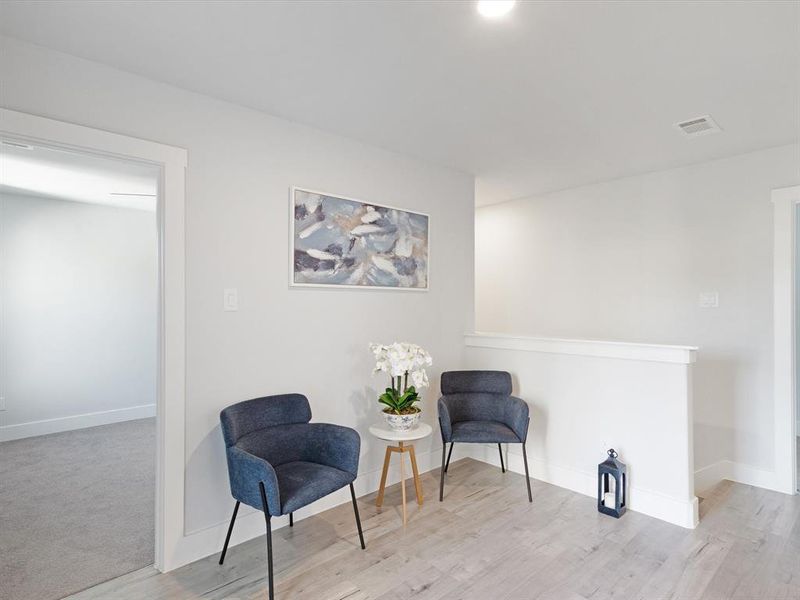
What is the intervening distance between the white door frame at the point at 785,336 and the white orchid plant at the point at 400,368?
101 inches

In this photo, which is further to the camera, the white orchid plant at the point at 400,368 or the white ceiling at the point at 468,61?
the white orchid plant at the point at 400,368

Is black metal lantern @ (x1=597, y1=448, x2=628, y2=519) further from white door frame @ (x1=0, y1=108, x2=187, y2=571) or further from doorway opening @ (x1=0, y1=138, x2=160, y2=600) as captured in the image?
doorway opening @ (x1=0, y1=138, x2=160, y2=600)

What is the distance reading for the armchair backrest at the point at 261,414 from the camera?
232 cm

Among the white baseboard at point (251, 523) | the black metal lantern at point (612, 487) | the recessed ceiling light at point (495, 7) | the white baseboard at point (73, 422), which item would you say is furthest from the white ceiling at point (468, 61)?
the white baseboard at point (73, 422)

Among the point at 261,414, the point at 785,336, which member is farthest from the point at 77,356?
the point at 785,336

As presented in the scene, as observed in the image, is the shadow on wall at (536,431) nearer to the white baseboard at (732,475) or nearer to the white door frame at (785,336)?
the white baseboard at (732,475)

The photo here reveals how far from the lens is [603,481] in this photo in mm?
2938

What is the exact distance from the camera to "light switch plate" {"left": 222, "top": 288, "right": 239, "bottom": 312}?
2.51m

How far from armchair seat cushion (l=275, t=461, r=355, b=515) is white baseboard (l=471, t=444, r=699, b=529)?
174 cm

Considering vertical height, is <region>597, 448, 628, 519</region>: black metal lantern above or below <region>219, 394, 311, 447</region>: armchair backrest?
below

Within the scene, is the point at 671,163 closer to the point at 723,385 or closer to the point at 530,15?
the point at 723,385

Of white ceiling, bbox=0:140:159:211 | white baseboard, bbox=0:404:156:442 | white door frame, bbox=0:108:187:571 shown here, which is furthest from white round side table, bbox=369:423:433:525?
white baseboard, bbox=0:404:156:442

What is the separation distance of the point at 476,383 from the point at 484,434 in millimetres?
Answer: 530

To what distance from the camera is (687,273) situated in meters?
3.65
